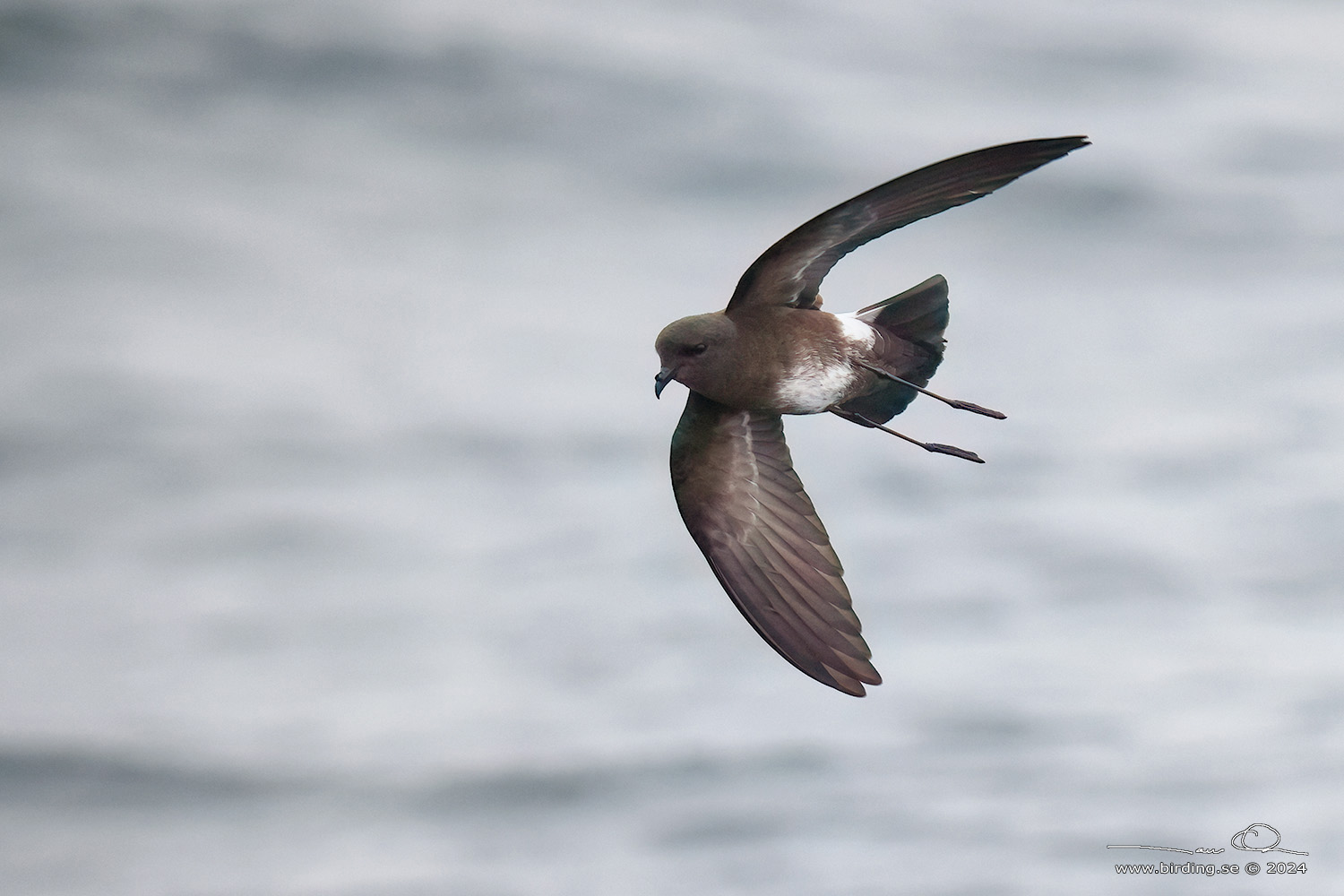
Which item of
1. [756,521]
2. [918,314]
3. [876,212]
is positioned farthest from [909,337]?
[756,521]

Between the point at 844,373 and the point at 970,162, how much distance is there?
829 mm

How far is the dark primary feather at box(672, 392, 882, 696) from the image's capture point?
5109 mm

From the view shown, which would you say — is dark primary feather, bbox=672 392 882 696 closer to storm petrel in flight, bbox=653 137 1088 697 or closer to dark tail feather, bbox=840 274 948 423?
storm petrel in flight, bbox=653 137 1088 697

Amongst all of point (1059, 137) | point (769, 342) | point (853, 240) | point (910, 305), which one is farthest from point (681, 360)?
point (1059, 137)

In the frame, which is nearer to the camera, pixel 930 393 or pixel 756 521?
pixel 930 393

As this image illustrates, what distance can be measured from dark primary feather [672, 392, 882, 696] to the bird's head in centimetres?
77

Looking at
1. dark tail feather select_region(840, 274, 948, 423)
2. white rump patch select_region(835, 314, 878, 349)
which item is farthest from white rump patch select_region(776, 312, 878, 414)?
dark tail feather select_region(840, 274, 948, 423)

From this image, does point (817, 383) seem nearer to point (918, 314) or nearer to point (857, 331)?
point (857, 331)

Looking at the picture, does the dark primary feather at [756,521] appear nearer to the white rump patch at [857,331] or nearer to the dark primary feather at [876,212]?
the white rump patch at [857,331]

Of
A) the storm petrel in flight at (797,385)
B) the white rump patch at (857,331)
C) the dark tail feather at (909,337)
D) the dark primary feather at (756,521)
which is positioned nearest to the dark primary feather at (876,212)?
the storm petrel in flight at (797,385)

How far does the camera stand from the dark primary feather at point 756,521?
5109 millimetres

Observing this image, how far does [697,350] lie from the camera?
14.4 feet

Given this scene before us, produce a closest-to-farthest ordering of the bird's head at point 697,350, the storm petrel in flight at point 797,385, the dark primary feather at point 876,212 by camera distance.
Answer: the dark primary feather at point 876,212 → the storm petrel in flight at point 797,385 → the bird's head at point 697,350

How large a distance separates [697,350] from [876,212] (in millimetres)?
640
